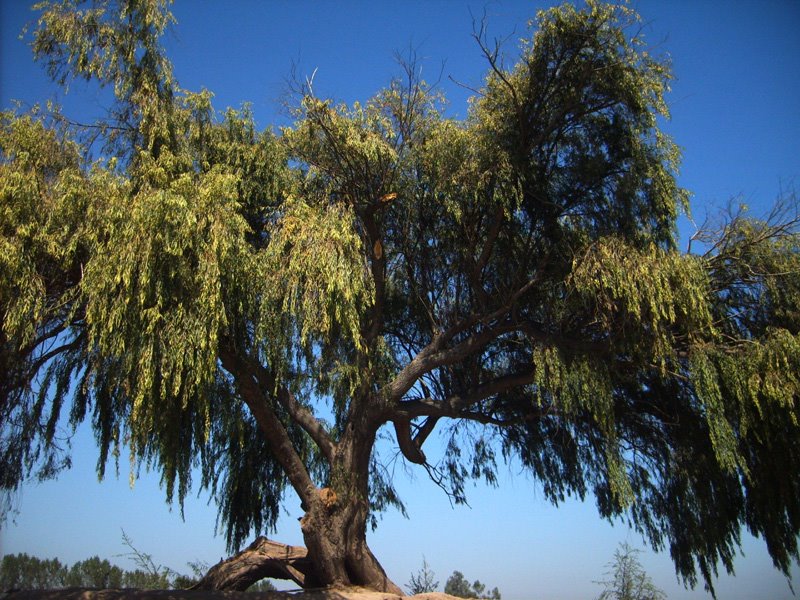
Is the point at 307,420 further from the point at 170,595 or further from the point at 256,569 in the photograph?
the point at 170,595

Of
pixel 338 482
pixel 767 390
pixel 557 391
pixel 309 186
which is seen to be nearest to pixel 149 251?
pixel 309 186

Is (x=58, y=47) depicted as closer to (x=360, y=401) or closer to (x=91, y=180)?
(x=91, y=180)

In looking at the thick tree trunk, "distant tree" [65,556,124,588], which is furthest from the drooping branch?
"distant tree" [65,556,124,588]

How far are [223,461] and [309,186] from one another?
5.66 m

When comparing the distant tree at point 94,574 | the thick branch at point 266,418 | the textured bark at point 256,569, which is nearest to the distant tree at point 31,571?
the distant tree at point 94,574

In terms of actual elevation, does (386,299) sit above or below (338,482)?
above

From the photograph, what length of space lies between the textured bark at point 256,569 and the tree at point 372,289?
0.06 m

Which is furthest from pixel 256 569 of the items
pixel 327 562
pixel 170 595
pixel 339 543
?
pixel 170 595

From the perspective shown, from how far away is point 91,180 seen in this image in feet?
33.1

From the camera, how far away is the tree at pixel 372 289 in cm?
958

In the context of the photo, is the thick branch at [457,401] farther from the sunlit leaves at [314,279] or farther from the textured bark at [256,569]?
the textured bark at [256,569]

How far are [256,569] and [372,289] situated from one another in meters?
5.58

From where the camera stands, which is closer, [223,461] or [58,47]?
[58,47]

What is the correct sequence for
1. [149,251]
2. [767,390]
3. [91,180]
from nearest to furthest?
1. [149,251]
2. [91,180]
3. [767,390]
